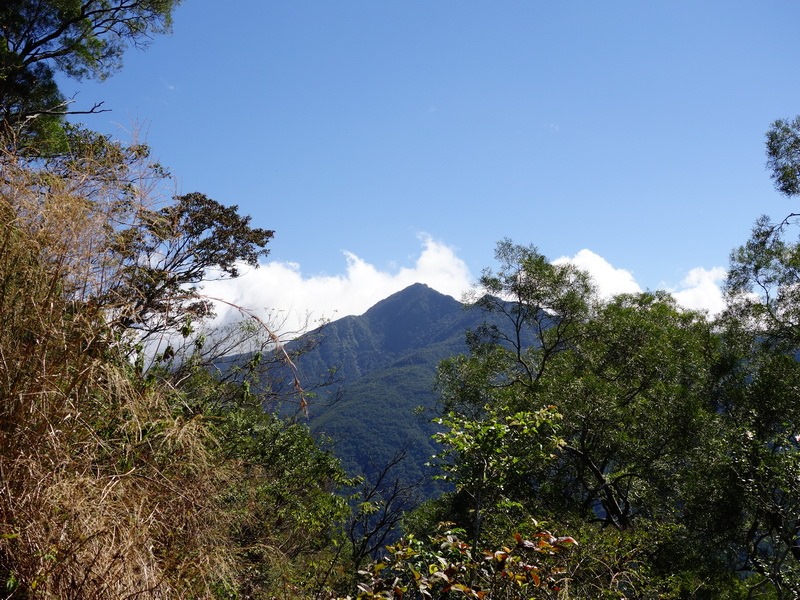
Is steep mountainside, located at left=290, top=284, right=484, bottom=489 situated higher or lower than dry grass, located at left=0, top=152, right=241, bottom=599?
lower

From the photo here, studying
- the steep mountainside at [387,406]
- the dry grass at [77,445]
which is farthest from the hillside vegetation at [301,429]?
the steep mountainside at [387,406]

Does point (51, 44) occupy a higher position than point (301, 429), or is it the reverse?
point (51, 44)

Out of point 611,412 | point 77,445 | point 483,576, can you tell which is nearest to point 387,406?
point 611,412

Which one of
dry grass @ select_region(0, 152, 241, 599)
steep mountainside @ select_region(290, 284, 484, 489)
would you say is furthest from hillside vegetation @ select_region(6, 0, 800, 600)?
steep mountainside @ select_region(290, 284, 484, 489)

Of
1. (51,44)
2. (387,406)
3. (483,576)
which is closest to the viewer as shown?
(483,576)

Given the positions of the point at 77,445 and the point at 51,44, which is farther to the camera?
the point at 51,44

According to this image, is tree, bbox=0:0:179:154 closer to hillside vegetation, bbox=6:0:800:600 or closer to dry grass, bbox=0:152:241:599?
hillside vegetation, bbox=6:0:800:600

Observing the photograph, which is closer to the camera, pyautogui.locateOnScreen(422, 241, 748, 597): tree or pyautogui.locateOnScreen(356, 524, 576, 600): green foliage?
pyautogui.locateOnScreen(356, 524, 576, 600): green foliage

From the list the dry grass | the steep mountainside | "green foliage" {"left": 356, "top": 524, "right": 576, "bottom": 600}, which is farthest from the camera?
the steep mountainside

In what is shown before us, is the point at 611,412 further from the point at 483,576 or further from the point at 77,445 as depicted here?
the point at 77,445

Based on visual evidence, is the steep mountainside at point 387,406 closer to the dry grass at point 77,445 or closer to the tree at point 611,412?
the tree at point 611,412

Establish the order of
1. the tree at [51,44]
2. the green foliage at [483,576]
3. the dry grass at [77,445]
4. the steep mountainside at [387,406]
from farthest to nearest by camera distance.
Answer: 1. the steep mountainside at [387,406]
2. the tree at [51,44]
3. the green foliage at [483,576]
4. the dry grass at [77,445]

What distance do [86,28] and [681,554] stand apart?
543 inches

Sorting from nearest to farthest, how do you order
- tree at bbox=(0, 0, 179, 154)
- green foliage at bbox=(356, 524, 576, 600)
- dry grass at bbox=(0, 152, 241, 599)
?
1. dry grass at bbox=(0, 152, 241, 599)
2. green foliage at bbox=(356, 524, 576, 600)
3. tree at bbox=(0, 0, 179, 154)
